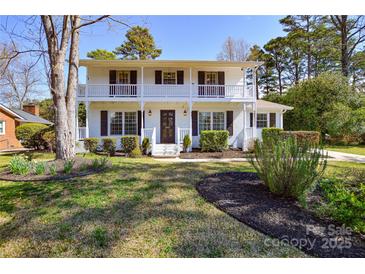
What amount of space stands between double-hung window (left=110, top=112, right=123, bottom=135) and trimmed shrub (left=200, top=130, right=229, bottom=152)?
221 inches

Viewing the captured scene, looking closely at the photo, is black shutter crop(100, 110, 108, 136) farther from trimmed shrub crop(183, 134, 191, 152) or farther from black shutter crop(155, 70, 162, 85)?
trimmed shrub crop(183, 134, 191, 152)

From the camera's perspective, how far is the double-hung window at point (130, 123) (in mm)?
13812

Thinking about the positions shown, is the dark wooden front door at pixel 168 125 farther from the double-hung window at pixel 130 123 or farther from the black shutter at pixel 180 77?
the black shutter at pixel 180 77

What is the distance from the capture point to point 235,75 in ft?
47.5

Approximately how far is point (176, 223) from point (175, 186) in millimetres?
1798

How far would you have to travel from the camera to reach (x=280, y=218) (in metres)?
3.44

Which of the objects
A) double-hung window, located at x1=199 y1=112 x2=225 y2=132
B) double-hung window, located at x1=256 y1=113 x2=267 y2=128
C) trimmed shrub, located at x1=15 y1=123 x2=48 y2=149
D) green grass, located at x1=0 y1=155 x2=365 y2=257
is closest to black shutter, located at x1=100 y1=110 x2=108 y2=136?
trimmed shrub, located at x1=15 y1=123 x2=48 y2=149

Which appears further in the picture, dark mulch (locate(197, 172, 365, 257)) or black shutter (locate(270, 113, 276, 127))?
black shutter (locate(270, 113, 276, 127))

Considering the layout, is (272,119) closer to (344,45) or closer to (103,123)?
(103,123)

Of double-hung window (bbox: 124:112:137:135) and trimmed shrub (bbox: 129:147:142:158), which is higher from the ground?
double-hung window (bbox: 124:112:137:135)

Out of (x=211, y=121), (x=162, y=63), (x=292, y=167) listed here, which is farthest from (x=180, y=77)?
(x=292, y=167)

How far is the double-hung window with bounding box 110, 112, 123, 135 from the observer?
13.7 metres
